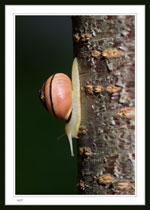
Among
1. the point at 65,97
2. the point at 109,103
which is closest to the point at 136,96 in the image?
the point at 109,103

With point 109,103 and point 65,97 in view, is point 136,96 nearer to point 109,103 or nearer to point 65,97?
point 109,103

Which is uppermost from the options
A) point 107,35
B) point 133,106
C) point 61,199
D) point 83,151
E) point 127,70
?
point 107,35

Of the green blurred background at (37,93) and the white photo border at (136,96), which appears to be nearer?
the white photo border at (136,96)

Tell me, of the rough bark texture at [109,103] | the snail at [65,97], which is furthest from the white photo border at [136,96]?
the snail at [65,97]

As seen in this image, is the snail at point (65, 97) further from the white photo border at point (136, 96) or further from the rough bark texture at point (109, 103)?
the white photo border at point (136, 96)

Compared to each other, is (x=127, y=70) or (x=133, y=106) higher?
(x=127, y=70)

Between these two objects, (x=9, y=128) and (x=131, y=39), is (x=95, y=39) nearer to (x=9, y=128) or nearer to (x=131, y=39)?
(x=131, y=39)

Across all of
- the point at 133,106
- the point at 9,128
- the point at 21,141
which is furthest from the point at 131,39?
the point at 21,141

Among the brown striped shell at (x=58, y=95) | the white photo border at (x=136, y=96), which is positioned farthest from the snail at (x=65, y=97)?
the white photo border at (x=136, y=96)
